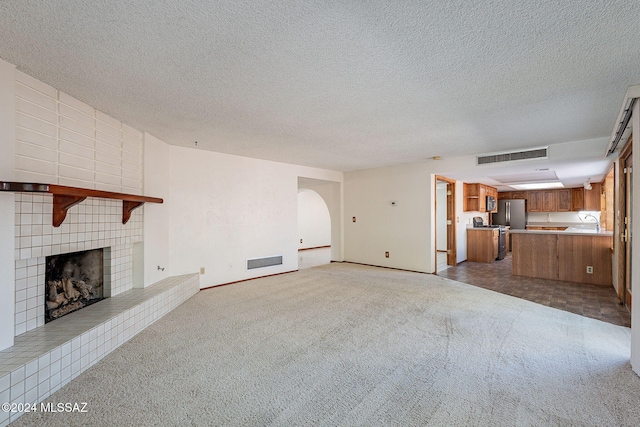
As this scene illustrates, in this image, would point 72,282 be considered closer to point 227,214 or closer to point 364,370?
point 227,214

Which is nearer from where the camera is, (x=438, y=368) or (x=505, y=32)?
(x=505, y=32)

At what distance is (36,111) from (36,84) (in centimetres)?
21

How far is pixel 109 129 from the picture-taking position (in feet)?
10.5

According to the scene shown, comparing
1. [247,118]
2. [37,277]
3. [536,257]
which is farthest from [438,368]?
[536,257]

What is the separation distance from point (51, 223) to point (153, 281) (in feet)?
5.45

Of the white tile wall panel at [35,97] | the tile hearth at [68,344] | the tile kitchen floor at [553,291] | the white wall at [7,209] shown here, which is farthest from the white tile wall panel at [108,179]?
the tile kitchen floor at [553,291]

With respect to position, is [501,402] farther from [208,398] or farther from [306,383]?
[208,398]

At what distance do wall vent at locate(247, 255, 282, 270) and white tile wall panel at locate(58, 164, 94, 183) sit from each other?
291 centimetres

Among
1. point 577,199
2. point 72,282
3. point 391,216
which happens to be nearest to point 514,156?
point 391,216

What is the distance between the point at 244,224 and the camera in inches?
208

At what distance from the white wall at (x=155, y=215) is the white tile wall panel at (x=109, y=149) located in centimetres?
47

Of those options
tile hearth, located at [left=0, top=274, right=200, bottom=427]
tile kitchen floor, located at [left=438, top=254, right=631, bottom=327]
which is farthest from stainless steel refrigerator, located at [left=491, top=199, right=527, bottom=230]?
tile hearth, located at [left=0, top=274, right=200, bottom=427]

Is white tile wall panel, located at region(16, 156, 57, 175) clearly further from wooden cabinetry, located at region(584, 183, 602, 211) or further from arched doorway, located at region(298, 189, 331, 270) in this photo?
wooden cabinetry, located at region(584, 183, 602, 211)

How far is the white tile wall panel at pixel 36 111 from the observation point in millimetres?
2215
